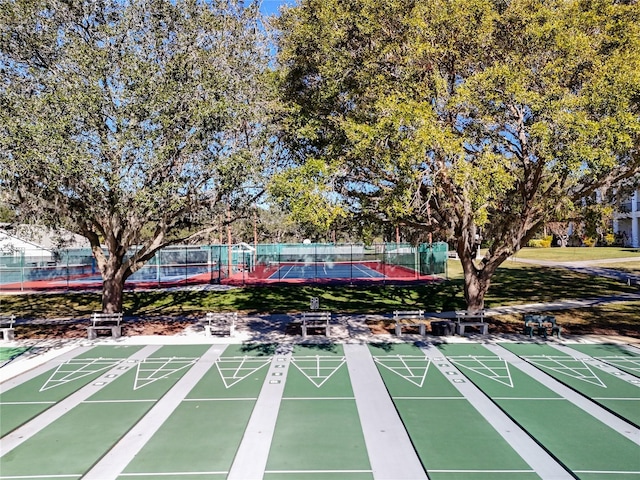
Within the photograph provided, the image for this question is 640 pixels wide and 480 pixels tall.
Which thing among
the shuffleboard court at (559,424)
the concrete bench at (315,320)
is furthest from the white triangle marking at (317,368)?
the shuffleboard court at (559,424)

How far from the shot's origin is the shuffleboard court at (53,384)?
30.3 feet

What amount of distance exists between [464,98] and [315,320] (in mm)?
9230

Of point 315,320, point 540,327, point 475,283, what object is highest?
point 475,283

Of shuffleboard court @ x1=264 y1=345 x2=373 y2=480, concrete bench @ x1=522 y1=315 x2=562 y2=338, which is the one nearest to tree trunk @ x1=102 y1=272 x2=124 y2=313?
shuffleboard court @ x1=264 y1=345 x2=373 y2=480

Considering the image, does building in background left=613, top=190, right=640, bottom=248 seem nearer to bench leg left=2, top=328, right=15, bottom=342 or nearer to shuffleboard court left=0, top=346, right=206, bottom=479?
shuffleboard court left=0, top=346, right=206, bottom=479

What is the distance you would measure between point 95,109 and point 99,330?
8.28m

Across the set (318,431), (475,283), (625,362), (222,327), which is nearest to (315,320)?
(222,327)

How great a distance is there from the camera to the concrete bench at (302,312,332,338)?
16042mm

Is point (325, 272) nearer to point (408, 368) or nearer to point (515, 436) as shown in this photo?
point (408, 368)

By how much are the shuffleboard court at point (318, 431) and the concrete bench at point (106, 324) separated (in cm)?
732

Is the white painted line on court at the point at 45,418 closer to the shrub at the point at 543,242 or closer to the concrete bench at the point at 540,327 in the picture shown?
the concrete bench at the point at 540,327

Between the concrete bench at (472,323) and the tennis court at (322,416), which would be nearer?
the tennis court at (322,416)

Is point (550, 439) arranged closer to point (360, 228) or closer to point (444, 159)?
point (444, 159)

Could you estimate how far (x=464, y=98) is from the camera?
12289mm
